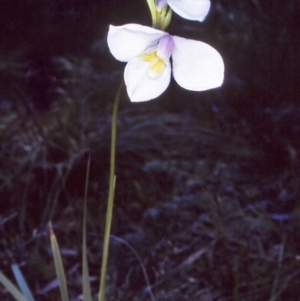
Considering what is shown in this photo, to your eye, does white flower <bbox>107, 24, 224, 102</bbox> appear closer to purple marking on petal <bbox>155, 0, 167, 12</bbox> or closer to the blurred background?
purple marking on petal <bbox>155, 0, 167, 12</bbox>

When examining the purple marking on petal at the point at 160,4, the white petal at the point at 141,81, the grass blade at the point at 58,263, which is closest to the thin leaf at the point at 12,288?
the grass blade at the point at 58,263

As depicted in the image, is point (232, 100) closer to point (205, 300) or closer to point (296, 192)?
point (296, 192)

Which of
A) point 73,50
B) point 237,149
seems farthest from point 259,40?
point 73,50

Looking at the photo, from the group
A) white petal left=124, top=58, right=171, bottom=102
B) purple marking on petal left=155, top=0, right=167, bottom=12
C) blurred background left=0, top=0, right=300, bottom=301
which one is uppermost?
purple marking on petal left=155, top=0, right=167, bottom=12

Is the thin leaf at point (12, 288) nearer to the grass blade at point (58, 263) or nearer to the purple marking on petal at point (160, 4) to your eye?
the grass blade at point (58, 263)

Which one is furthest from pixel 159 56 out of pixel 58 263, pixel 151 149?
pixel 151 149

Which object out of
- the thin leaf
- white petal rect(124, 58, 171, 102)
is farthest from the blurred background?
white petal rect(124, 58, 171, 102)
